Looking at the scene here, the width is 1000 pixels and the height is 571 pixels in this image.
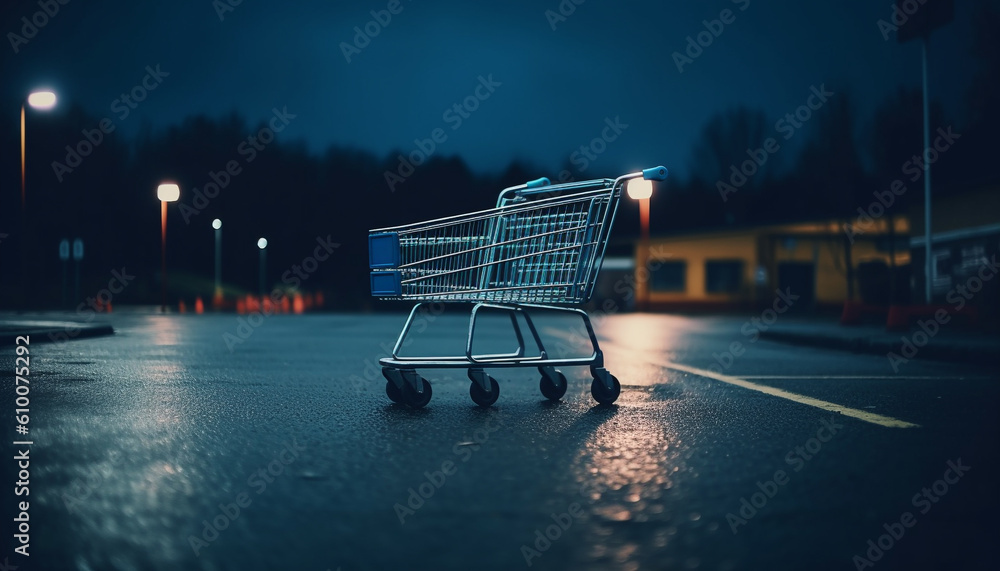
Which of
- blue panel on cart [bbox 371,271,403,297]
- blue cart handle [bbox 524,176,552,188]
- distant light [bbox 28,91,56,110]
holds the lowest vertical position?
blue panel on cart [bbox 371,271,403,297]

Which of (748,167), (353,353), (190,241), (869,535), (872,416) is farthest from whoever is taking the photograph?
(748,167)

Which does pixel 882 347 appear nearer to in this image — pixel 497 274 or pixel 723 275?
pixel 497 274

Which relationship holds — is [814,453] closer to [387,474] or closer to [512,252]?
[387,474]

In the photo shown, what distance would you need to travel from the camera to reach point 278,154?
66.5 m

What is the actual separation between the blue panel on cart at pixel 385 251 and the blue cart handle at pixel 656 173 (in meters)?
1.77

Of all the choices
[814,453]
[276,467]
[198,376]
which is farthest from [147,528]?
[198,376]

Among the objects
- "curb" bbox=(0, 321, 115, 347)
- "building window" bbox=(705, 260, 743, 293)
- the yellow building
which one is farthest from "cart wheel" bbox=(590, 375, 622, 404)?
"building window" bbox=(705, 260, 743, 293)

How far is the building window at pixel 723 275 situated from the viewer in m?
46.2

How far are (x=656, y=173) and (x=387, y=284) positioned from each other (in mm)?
2029

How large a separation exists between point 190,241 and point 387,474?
6195 cm

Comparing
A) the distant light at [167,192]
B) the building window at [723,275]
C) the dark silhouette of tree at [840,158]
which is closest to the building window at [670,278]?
the building window at [723,275]

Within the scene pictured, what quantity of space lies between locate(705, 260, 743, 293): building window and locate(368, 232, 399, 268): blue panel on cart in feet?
135

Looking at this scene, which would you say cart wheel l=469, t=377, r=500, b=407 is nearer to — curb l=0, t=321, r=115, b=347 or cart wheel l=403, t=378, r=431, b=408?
cart wheel l=403, t=378, r=431, b=408

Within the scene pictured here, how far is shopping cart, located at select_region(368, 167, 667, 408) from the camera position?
6363 millimetres
